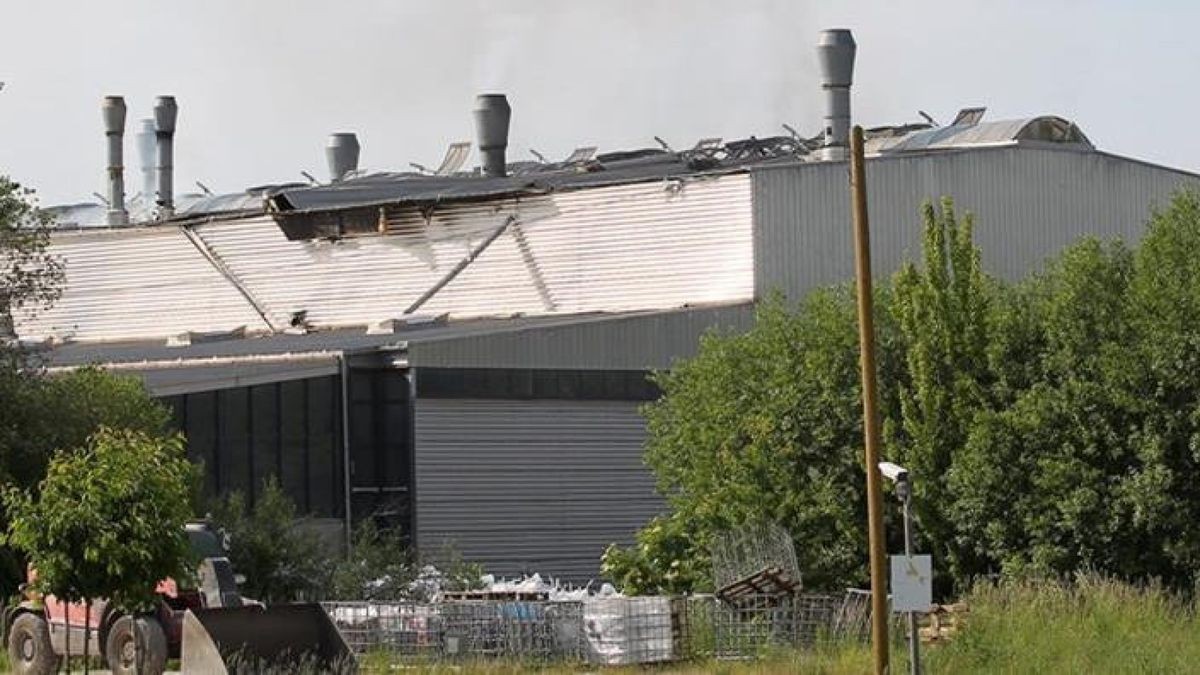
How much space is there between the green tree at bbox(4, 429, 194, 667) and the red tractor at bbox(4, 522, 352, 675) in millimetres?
772

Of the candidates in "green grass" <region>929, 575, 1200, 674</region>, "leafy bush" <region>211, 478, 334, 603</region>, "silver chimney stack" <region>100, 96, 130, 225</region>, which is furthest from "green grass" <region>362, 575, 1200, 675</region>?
"silver chimney stack" <region>100, 96, 130, 225</region>

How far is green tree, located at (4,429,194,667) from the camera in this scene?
27578 mm

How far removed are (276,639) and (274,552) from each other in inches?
396

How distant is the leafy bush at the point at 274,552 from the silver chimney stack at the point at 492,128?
28301mm

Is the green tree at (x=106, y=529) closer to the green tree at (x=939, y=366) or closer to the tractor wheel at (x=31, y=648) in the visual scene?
the tractor wheel at (x=31, y=648)

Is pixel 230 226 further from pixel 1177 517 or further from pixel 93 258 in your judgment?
pixel 1177 517

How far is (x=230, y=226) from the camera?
63.2 meters

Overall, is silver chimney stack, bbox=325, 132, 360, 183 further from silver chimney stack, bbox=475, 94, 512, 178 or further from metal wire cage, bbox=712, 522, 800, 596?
metal wire cage, bbox=712, 522, 800, 596

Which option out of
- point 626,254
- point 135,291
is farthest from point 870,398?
point 135,291

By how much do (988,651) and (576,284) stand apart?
27787mm

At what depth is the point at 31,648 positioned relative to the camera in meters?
30.6

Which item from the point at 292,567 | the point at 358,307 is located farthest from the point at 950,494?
the point at 358,307

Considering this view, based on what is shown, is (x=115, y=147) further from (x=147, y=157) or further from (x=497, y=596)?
(x=497, y=596)

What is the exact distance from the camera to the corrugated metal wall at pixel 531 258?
54.7m
